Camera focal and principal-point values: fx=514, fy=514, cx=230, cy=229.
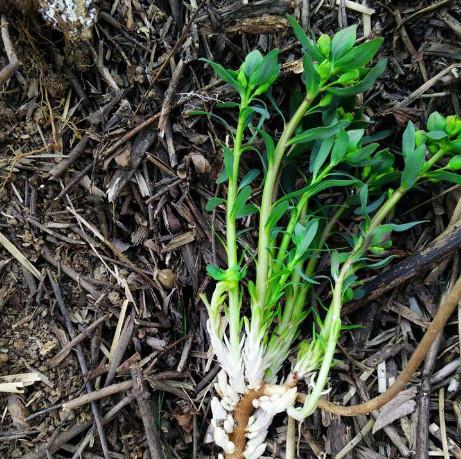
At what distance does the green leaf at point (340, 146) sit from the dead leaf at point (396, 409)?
680 millimetres

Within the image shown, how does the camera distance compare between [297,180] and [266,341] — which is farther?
[297,180]

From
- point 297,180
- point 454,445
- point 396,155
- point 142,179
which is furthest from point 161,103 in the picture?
point 454,445

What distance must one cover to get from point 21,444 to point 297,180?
1.10 meters

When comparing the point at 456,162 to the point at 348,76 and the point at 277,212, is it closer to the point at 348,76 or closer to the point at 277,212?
the point at 348,76

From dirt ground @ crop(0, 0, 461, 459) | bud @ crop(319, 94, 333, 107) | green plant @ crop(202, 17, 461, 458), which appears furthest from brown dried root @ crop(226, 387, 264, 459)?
bud @ crop(319, 94, 333, 107)

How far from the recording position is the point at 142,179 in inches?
60.3

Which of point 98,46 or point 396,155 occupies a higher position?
point 98,46

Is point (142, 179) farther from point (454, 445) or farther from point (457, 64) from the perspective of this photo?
point (454, 445)

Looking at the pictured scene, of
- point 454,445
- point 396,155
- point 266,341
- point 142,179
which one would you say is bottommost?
point 454,445

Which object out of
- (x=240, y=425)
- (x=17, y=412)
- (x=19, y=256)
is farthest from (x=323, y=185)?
(x=17, y=412)

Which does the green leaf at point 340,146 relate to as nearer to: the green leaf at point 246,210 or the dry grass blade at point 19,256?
the green leaf at point 246,210

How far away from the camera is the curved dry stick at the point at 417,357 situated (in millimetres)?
1088

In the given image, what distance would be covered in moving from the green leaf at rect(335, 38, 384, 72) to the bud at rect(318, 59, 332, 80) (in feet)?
0.06

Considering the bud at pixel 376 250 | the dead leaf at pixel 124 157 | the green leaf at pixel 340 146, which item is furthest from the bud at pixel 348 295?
the dead leaf at pixel 124 157
